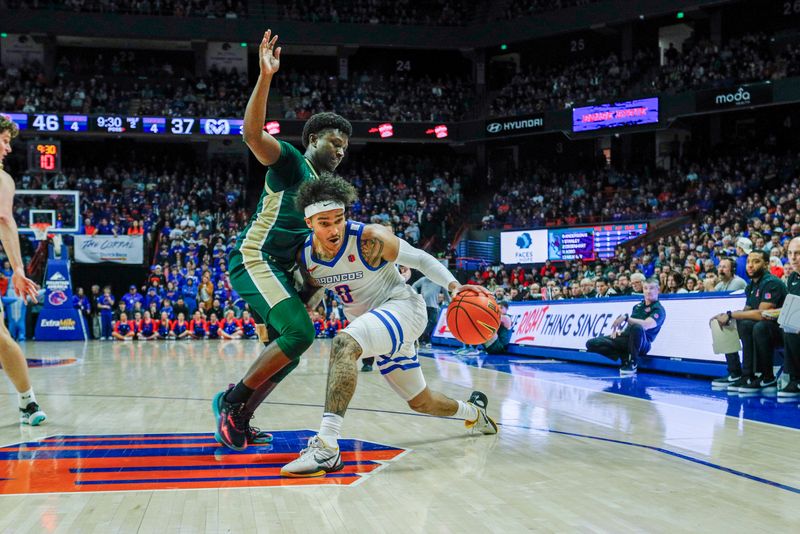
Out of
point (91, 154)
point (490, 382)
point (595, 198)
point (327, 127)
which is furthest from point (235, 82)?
point (327, 127)

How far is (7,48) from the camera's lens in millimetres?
32562

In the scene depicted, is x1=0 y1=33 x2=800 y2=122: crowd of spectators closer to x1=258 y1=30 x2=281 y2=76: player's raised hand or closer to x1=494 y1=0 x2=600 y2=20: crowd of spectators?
x1=494 y1=0 x2=600 y2=20: crowd of spectators

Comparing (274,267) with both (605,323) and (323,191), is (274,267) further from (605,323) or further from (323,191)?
(605,323)

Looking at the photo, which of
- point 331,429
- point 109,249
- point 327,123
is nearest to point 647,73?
point 109,249

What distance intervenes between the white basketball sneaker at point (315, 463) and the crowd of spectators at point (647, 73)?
25.6 meters

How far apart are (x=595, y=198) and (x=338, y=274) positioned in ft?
81.2

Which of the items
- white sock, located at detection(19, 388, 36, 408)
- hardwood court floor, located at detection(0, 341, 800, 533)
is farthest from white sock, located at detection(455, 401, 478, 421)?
white sock, located at detection(19, 388, 36, 408)

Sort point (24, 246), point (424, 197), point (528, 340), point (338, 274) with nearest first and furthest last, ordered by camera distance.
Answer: point (338, 274), point (528, 340), point (24, 246), point (424, 197)

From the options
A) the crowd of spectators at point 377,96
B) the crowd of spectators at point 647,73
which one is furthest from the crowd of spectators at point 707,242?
the crowd of spectators at point 377,96

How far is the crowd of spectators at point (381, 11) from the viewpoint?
3331 cm

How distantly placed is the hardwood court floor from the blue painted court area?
0.07 metres

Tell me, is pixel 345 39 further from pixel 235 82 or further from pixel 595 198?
pixel 595 198

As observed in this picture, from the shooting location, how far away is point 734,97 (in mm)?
25859

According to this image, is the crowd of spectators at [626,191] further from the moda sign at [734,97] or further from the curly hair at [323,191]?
the curly hair at [323,191]
